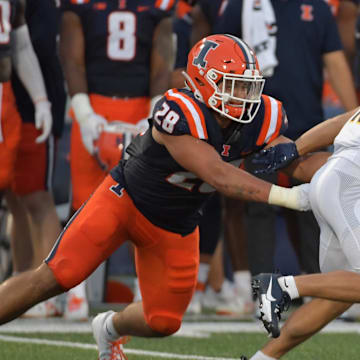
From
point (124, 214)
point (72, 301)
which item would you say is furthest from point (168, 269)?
point (72, 301)

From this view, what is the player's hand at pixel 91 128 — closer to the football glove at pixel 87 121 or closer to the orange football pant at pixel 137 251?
the football glove at pixel 87 121

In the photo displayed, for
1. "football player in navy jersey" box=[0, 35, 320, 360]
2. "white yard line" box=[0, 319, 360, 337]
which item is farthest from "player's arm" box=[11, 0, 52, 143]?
"football player in navy jersey" box=[0, 35, 320, 360]

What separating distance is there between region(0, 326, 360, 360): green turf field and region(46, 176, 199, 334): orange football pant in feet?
1.41

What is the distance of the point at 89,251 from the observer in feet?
14.8

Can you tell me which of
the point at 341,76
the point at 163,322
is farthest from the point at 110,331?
the point at 341,76

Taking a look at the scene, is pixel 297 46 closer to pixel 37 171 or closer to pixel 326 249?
pixel 37 171

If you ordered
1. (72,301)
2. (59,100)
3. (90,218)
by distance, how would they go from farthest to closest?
1. (59,100)
2. (72,301)
3. (90,218)

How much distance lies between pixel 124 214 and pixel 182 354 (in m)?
0.87

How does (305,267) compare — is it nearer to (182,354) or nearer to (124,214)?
(182,354)

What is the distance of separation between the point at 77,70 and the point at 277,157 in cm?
204

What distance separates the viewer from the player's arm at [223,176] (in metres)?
4.09

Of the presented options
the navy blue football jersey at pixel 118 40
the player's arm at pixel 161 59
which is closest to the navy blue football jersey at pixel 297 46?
the player's arm at pixel 161 59

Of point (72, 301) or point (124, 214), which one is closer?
point (124, 214)

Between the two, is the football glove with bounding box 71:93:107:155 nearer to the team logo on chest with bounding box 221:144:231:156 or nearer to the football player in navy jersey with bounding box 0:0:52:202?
the football player in navy jersey with bounding box 0:0:52:202
